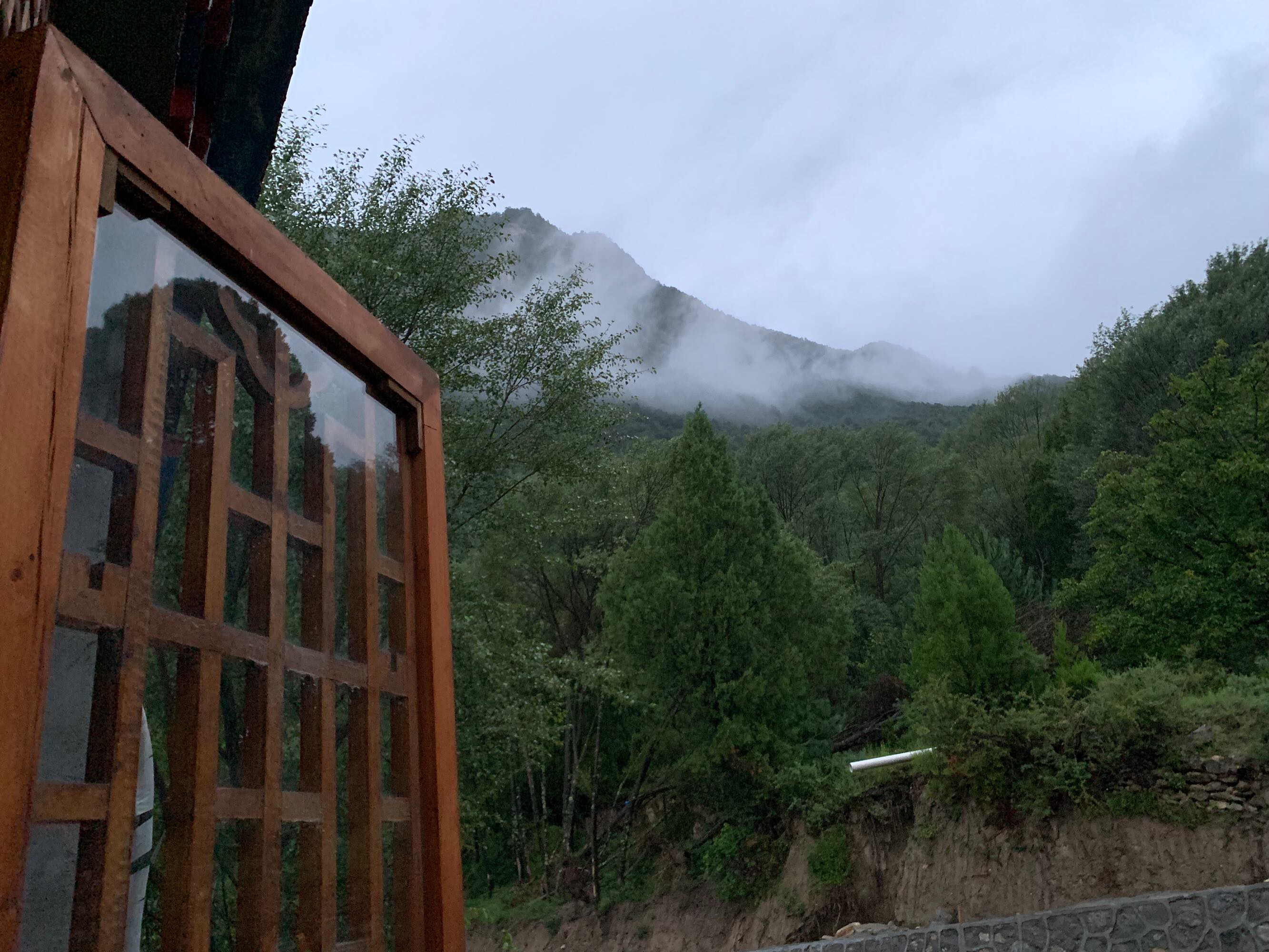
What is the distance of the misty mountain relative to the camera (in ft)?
354

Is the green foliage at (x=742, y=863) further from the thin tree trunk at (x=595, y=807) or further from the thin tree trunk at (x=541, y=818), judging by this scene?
the thin tree trunk at (x=541, y=818)

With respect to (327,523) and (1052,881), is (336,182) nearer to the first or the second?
(327,523)

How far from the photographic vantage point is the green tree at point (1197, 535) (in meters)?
14.1

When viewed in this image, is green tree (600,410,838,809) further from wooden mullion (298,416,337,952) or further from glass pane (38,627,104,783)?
glass pane (38,627,104,783)

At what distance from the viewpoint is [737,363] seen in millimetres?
134250

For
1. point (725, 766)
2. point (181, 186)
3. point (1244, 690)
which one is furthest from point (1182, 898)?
point (181, 186)

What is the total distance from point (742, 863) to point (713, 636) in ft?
12.4

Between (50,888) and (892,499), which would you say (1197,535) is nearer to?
(50,888)

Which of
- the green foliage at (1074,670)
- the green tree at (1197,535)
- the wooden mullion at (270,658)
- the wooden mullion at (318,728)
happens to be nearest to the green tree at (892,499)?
the green foliage at (1074,670)

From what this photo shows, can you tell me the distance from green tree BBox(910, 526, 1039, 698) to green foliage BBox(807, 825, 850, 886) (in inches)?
139

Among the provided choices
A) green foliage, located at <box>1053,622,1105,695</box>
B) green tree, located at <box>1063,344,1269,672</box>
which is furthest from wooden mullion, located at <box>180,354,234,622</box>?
green tree, located at <box>1063,344,1269,672</box>

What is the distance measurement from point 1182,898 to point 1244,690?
10.7ft

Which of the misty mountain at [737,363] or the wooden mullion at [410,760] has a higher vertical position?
the misty mountain at [737,363]

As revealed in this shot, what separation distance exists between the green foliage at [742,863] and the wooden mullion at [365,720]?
14.9m
